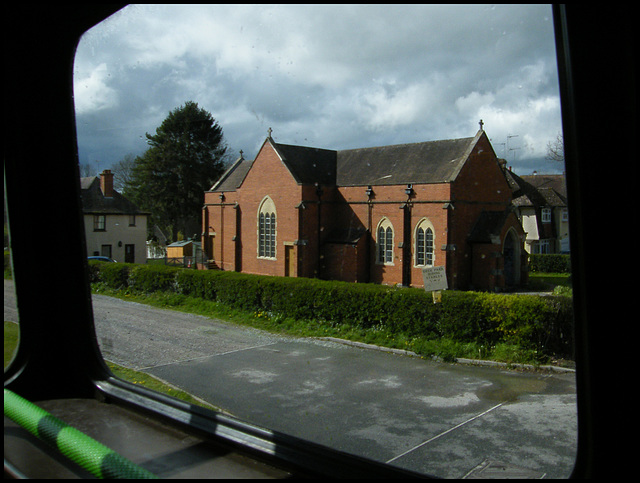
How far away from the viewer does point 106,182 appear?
338 cm

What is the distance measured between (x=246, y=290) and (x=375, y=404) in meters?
8.70

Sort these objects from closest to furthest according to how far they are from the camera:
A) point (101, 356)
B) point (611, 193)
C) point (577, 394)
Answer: point (611, 193) → point (577, 394) → point (101, 356)

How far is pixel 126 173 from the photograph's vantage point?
12.6ft

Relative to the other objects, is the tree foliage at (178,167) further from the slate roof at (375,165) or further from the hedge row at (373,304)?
the slate roof at (375,165)

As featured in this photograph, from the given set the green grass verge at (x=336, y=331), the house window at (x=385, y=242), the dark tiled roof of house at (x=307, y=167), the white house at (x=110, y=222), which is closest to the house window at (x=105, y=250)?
the white house at (x=110, y=222)

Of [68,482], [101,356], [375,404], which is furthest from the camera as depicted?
[375,404]

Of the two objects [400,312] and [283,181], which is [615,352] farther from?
[283,181]

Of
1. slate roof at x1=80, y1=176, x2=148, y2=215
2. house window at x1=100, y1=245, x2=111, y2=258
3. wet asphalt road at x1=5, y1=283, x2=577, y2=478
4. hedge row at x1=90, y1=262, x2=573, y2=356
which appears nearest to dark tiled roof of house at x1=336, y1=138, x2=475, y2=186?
hedge row at x1=90, y1=262, x2=573, y2=356

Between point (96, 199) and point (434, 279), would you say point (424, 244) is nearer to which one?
point (434, 279)

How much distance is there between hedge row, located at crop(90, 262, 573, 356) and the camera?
8398 mm

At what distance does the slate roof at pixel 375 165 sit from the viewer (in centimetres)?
2150

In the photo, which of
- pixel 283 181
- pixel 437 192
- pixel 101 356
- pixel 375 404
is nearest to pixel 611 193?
pixel 101 356

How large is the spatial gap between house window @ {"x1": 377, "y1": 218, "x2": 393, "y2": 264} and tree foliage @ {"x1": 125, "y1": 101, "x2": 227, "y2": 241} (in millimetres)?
19261

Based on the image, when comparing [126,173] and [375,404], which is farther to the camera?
[375,404]
